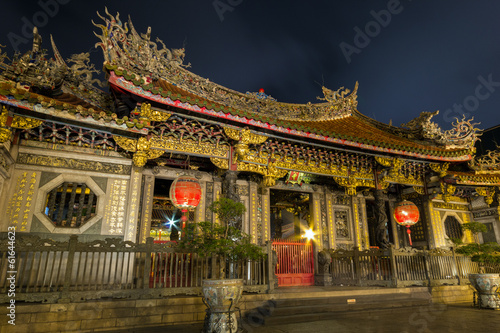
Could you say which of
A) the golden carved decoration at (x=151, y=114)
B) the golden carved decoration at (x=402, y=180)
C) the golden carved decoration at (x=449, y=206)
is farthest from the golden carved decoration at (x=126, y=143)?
the golden carved decoration at (x=449, y=206)

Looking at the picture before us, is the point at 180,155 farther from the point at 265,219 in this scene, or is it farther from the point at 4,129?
the point at 4,129

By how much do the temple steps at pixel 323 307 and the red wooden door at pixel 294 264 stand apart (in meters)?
2.92

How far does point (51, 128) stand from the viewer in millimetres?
6707

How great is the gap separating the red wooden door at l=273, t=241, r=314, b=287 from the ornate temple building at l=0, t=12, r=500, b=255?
2.19ft

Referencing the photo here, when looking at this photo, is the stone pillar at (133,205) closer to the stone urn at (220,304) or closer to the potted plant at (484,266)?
the stone urn at (220,304)

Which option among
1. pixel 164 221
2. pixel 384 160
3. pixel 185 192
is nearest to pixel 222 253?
pixel 185 192

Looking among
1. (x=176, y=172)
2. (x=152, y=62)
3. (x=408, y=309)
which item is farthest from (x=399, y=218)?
(x=152, y=62)

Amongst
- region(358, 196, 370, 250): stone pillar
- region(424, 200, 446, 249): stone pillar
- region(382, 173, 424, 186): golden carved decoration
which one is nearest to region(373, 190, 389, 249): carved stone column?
region(382, 173, 424, 186): golden carved decoration

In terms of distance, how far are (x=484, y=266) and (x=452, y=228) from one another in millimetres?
3899

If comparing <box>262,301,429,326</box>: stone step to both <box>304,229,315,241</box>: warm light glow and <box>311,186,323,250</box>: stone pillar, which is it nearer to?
<box>311,186,323,250</box>: stone pillar

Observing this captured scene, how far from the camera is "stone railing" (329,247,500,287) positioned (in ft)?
26.4

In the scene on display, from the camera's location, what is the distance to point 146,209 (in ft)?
26.3

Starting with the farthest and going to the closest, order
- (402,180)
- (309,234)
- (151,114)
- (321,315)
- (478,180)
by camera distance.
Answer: (478,180) < (402,180) < (309,234) < (151,114) < (321,315)

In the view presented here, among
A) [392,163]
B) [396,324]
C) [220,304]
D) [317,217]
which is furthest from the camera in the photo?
[317,217]
